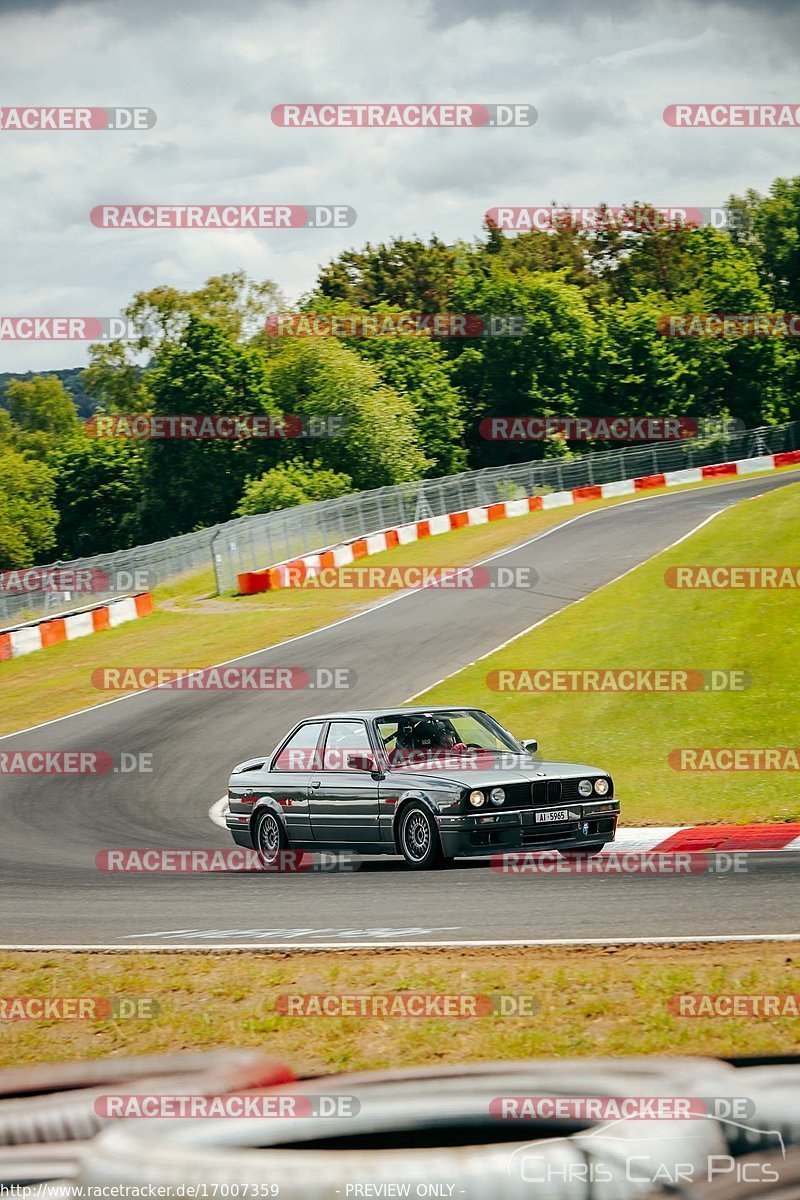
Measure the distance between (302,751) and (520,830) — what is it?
257 cm

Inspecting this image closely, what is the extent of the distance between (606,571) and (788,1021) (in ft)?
85.6

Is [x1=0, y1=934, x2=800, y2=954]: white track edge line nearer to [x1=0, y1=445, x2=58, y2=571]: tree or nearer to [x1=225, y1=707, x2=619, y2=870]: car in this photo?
[x1=225, y1=707, x2=619, y2=870]: car

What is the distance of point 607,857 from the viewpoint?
11844 millimetres

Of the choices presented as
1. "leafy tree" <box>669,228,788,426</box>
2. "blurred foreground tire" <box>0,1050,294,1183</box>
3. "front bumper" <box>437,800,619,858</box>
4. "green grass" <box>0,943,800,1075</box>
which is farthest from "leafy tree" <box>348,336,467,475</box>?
"blurred foreground tire" <box>0,1050,294,1183</box>

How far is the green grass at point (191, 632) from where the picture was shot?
27.4 m

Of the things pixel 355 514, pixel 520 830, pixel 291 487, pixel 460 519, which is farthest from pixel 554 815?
pixel 291 487

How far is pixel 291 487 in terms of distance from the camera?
Result: 52312mm

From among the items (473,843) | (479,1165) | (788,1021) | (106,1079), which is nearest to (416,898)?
(473,843)

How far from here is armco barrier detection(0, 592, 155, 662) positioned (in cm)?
3231

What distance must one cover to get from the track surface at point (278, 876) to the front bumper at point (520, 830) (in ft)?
0.83

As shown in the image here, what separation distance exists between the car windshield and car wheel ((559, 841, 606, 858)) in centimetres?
102

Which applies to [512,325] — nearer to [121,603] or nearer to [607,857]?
[121,603]

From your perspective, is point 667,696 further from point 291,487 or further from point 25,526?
point 25,526

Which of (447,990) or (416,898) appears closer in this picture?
(447,990)
